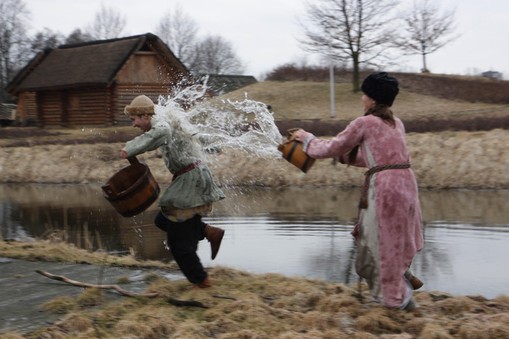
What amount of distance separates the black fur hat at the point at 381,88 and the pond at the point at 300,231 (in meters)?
2.65

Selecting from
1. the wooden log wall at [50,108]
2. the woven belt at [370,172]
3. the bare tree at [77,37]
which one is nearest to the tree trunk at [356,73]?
the wooden log wall at [50,108]

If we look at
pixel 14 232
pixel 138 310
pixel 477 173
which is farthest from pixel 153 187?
pixel 477 173

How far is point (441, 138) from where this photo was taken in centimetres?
2081

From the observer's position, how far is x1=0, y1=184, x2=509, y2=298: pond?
8.23 m

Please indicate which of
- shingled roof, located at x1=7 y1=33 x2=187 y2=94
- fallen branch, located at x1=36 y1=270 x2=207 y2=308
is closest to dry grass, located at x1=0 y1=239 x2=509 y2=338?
fallen branch, located at x1=36 y1=270 x2=207 y2=308

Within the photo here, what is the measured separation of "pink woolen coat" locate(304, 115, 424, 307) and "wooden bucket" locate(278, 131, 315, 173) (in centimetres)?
31

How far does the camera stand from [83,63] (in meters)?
Result: 39.2

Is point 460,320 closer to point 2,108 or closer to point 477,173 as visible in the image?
point 477,173

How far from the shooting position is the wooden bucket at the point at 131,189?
19.3ft

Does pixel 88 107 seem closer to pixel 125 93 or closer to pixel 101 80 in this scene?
pixel 125 93

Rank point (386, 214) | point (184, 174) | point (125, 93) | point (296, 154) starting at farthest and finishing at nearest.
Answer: point (125, 93), point (184, 174), point (296, 154), point (386, 214)

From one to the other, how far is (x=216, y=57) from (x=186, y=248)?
281 feet

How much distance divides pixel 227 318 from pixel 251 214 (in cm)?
870

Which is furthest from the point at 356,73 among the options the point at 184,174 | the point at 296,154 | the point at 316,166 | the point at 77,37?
the point at 77,37
